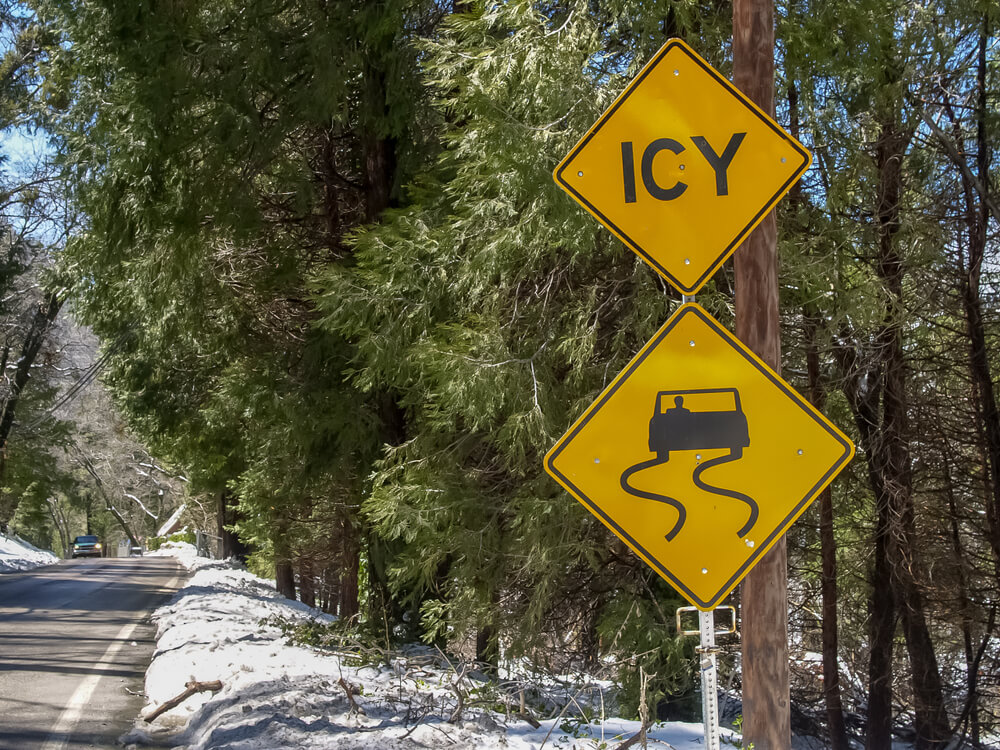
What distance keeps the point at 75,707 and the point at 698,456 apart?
683 centimetres

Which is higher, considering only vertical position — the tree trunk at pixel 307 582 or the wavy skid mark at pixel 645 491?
the wavy skid mark at pixel 645 491

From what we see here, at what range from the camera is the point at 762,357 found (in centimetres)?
467

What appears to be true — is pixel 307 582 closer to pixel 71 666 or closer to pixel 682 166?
pixel 71 666

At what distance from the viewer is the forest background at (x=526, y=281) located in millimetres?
7742

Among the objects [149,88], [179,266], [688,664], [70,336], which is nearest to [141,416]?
[179,266]

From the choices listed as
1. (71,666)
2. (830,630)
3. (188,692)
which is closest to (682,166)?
(188,692)

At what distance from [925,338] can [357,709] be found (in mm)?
6555

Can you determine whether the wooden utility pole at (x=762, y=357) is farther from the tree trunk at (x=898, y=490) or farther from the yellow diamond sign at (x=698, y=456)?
the tree trunk at (x=898, y=490)

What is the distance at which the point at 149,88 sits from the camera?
888 cm

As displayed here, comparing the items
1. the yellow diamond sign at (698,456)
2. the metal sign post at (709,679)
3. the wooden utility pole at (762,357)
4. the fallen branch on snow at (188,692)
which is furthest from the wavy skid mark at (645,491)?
the fallen branch on snow at (188,692)

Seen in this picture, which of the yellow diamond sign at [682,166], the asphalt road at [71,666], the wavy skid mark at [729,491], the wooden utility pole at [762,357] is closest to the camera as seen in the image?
the wavy skid mark at [729,491]

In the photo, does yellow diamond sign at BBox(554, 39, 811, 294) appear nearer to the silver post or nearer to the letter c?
the letter c

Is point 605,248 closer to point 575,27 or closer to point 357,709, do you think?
point 575,27

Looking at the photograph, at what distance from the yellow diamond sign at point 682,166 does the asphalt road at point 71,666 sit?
5.53 metres
